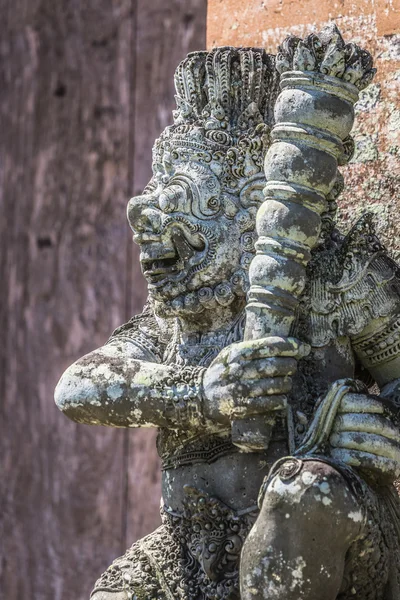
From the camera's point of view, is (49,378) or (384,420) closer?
Answer: (384,420)

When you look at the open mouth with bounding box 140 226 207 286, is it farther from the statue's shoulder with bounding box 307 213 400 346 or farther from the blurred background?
the blurred background

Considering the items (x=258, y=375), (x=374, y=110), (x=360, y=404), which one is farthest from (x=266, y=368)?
(x=374, y=110)

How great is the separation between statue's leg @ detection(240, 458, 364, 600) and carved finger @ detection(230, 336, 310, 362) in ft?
0.67

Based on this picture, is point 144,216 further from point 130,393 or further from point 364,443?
point 364,443

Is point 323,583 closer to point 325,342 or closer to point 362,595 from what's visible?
point 362,595

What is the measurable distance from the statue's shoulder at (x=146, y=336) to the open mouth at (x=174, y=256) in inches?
6.8

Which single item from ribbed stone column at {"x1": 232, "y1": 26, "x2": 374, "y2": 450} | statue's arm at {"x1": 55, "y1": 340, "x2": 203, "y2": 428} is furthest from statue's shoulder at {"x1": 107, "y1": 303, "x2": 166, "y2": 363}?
ribbed stone column at {"x1": 232, "y1": 26, "x2": 374, "y2": 450}

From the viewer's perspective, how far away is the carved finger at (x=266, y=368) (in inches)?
101

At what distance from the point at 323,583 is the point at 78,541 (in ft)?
7.08

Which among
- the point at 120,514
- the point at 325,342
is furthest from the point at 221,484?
the point at 120,514

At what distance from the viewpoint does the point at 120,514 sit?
445 centimetres

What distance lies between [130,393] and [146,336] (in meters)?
0.26

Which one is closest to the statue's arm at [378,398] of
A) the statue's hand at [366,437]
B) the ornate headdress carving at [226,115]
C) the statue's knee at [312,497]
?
the statue's hand at [366,437]

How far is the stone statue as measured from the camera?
250 cm
